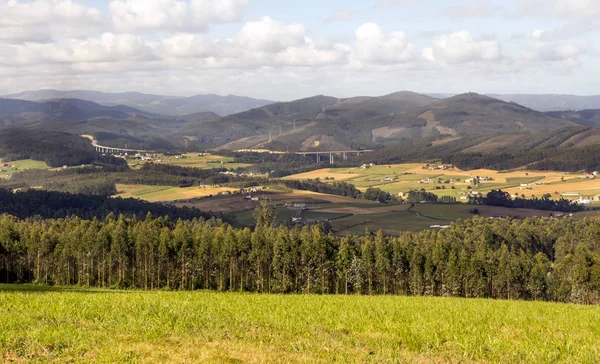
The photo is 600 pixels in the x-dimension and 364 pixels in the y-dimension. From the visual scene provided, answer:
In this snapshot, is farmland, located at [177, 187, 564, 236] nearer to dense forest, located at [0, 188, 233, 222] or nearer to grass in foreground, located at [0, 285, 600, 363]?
dense forest, located at [0, 188, 233, 222]

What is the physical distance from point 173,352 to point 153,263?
56357 mm

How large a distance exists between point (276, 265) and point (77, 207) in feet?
335

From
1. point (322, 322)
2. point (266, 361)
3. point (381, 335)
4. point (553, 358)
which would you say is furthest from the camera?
point (322, 322)

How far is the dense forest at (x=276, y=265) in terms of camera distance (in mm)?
68625

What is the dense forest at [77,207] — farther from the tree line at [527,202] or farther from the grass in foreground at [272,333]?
the grass in foreground at [272,333]

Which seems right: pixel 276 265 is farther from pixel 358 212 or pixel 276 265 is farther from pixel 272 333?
pixel 358 212

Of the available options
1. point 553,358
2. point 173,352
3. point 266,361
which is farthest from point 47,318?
point 553,358

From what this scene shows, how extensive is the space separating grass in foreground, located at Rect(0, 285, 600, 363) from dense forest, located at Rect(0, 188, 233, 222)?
119 m

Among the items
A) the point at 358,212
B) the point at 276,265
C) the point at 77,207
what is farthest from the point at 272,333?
the point at 77,207

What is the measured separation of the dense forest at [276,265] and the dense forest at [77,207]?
6969 cm

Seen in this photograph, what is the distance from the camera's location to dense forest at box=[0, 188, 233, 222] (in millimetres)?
146375

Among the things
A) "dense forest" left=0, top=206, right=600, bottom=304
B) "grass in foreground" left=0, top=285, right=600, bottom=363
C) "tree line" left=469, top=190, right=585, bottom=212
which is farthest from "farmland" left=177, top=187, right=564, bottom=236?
"grass in foreground" left=0, top=285, right=600, bottom=363

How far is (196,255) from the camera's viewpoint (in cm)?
7144

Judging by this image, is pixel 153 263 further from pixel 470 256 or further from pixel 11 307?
pixel 11 307
